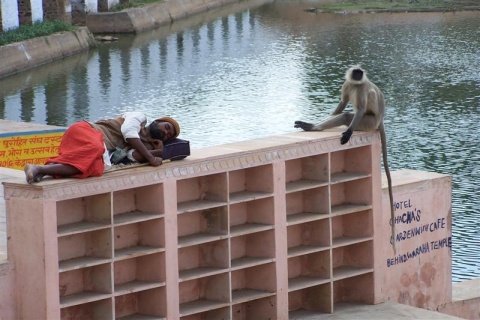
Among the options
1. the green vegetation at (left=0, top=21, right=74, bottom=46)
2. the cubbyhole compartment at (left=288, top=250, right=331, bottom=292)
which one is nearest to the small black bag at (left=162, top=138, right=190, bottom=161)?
the cubbyhole compartment at (left=288, top=250, right=331, bottom=292)

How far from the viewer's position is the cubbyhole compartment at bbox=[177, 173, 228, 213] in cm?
826

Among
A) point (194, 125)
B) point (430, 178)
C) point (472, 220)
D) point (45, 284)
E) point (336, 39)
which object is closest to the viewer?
point (45, 284)

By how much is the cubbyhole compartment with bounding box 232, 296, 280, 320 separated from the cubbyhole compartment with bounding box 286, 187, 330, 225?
624 millimetres

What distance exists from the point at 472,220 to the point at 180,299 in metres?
6.21

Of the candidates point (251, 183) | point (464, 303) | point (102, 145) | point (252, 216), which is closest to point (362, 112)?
point (251, 183)

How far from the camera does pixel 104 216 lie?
303 inches

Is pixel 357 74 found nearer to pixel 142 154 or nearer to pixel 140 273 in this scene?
pixel 142 154

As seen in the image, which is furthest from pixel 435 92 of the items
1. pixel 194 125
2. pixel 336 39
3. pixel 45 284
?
pixel 45 284

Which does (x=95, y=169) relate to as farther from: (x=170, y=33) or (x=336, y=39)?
(x=170, y=33)

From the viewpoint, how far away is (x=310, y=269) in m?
9.16

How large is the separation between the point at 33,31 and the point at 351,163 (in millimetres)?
19994

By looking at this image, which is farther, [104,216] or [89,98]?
[89,98]

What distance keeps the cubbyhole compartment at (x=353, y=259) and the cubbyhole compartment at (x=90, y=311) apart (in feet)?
6.71

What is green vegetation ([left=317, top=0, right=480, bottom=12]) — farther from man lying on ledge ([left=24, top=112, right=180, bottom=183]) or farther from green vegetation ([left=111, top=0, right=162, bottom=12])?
man lying on ledge ([left=24, top=112, right=180, bottom=183])
